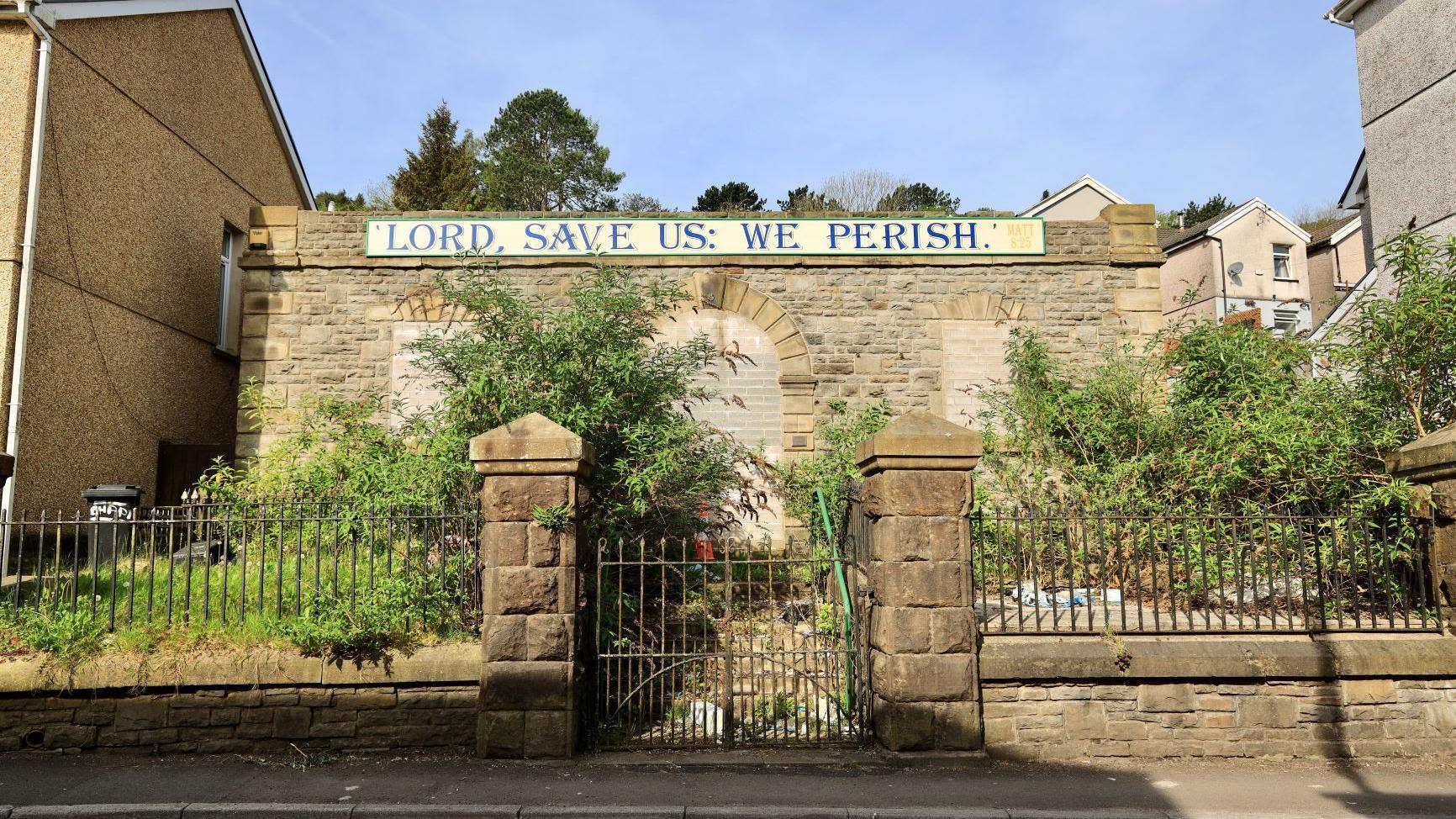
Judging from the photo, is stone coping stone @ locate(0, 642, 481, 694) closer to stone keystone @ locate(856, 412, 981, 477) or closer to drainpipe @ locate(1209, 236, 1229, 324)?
stone keystone @ locate(856, 412, 981, 477)

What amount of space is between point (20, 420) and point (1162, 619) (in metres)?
10.9

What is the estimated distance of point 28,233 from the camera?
9.59 metres

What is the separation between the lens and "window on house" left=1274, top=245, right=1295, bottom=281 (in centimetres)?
2900

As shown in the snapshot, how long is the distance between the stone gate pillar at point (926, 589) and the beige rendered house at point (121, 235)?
8898 millimetres

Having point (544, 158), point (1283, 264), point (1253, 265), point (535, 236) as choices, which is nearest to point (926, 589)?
point (535, 236)

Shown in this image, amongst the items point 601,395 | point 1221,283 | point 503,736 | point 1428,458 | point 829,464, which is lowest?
point 503,736

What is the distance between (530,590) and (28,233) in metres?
7.60

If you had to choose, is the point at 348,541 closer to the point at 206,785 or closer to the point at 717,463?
the point at 206,785

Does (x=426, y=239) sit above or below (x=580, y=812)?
above

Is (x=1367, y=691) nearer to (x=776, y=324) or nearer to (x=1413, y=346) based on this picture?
(x=1413, y=346)

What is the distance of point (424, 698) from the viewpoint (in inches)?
241

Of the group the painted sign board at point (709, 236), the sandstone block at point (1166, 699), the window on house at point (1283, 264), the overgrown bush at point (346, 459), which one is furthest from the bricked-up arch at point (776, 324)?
the window on house at point (1283, 264)

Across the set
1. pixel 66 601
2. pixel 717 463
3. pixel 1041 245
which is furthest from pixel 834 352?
pixel 66 601

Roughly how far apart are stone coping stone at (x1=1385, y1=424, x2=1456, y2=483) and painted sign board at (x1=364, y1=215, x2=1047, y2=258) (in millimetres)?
5859
